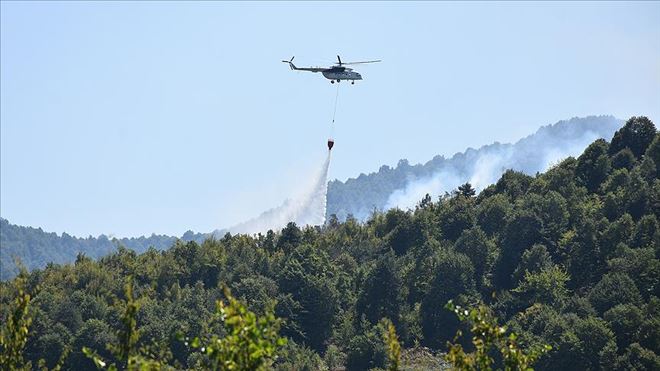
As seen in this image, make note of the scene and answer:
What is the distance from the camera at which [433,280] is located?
6329 inches

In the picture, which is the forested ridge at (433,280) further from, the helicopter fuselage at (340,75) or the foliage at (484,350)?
the foliage at (484,350)

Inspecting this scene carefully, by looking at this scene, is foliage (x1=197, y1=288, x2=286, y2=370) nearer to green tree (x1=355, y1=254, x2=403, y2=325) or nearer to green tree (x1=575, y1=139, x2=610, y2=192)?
green tree (x1=355, y1=254, x2=403, y2=325)

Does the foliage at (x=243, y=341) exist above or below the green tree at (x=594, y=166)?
below

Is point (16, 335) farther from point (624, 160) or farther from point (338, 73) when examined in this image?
point (624, 160)

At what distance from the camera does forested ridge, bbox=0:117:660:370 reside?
145 m

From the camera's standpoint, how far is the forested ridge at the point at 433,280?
474 feet

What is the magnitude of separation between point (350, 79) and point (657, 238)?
5114cm

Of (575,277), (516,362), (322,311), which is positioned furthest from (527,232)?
(516,362)

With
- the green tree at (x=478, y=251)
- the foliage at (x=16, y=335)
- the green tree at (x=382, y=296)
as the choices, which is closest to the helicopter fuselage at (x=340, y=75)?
the green tree at (x=382, y=296)

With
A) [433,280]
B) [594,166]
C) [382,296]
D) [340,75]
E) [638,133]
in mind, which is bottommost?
[382,296]

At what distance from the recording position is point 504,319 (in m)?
155

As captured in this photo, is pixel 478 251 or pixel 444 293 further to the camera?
pixel 478 251

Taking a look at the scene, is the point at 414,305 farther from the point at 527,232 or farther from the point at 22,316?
the point at 22,316

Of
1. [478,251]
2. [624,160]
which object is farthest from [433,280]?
[624,160]
